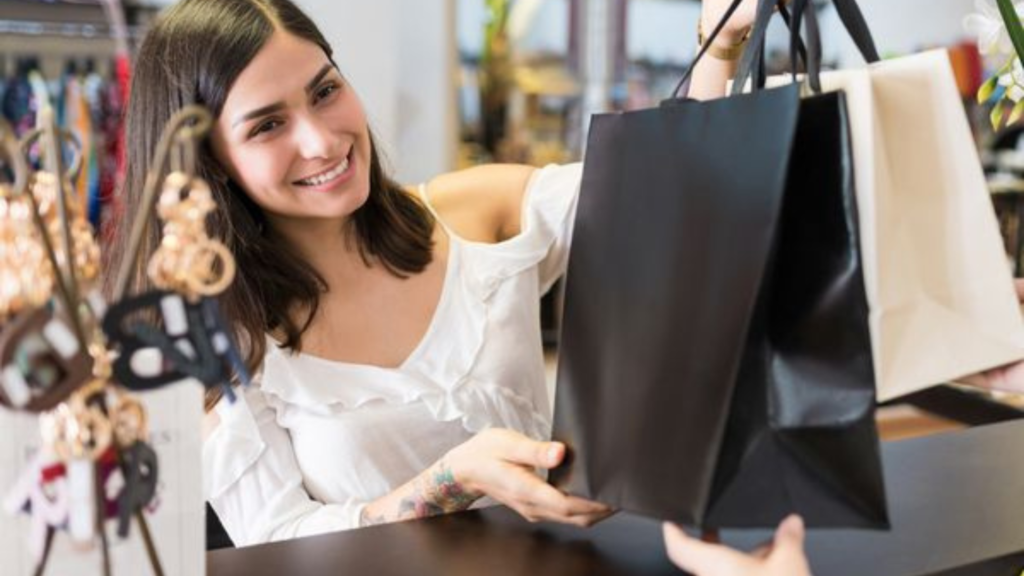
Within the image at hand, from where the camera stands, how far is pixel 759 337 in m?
0.63

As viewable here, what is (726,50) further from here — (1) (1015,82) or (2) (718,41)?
(1) (1015,82)

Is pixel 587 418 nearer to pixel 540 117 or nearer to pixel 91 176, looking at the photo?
pixel 91 176

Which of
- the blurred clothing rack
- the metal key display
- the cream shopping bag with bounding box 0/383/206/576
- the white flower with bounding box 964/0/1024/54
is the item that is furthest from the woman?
the blurred clothing rack

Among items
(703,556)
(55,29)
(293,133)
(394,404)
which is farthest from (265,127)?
(55,29)

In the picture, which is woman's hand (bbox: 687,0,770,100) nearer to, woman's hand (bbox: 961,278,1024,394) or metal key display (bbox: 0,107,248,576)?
woman's hand (bbox: 961,278,1024,394)

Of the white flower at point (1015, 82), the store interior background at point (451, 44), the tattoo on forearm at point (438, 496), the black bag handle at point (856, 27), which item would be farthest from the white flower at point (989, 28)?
the store interior background at point (451, 44)

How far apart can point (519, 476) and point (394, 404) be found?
44cm

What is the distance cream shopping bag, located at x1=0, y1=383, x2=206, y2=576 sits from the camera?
582 mm

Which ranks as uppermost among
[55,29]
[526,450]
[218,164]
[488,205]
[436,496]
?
[55,29]

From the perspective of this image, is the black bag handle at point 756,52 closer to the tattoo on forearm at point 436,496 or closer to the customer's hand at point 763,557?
the customer's hand at point 763,557

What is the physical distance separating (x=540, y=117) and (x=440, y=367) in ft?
13.1

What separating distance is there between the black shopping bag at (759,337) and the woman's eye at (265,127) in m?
0.58

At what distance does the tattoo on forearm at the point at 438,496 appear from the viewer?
3.33ft

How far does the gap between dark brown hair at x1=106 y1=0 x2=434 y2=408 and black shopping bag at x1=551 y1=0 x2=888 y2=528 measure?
2.01 ft
